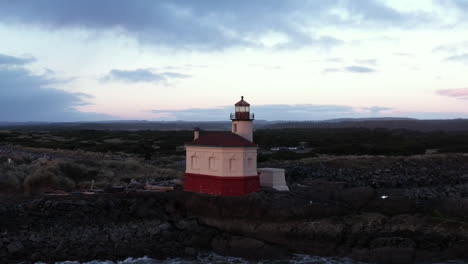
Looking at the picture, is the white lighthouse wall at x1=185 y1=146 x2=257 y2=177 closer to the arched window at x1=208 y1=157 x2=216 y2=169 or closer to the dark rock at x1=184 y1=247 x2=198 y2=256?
the arched window at x1=208 y1=157 x2=216 y2=169

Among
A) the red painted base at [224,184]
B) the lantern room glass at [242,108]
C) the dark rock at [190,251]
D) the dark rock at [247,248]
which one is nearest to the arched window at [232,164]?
the red painted base at [224,184]

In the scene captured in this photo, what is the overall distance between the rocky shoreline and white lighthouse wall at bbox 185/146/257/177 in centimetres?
119

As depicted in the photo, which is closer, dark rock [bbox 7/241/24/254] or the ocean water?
dark rock [bbox 7/241/24/254]

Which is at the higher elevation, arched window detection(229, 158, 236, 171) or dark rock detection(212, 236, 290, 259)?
arched window detection(229, 158, 236, 171)

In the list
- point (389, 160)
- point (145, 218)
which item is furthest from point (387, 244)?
point (389, 160)

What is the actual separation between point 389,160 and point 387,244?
2260cm

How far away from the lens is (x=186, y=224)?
19.6 metres

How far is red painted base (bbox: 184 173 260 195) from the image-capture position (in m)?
21.0

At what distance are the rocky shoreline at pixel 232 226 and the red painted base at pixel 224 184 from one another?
0.64m

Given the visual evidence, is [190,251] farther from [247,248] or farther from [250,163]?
[250,163]

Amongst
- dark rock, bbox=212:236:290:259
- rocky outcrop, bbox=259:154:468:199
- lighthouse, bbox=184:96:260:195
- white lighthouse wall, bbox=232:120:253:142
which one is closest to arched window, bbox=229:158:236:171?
lighthouse, bbox=184:96:260:195

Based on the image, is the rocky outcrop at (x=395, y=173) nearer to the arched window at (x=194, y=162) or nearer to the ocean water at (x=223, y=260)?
the arched window at (x=194, y=162)

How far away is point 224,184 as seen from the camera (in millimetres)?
20938

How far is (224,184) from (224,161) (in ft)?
3.08
